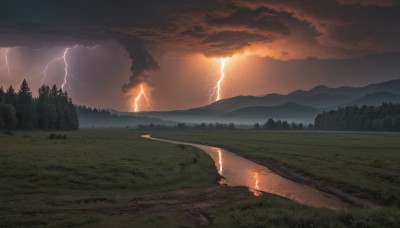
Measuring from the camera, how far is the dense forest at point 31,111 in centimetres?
12268

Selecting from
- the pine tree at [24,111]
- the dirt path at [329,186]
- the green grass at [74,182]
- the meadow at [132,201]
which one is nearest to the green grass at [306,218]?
the meadow at [132,201]

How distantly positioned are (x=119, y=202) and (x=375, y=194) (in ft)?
80.8

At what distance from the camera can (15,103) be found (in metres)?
137

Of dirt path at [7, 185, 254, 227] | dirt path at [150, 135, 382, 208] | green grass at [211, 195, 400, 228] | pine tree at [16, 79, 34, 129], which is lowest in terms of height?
dirt path at [150, 135, 382, 208]

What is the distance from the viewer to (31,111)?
453 feet

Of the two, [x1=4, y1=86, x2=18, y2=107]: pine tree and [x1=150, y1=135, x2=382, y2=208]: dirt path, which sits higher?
[x1=4, y1=86, x2=18, y2=107]: pine tree

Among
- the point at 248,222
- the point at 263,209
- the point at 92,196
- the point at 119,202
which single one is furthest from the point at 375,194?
the point at 92,196

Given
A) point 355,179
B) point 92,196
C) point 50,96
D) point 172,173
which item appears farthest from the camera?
point 50,96

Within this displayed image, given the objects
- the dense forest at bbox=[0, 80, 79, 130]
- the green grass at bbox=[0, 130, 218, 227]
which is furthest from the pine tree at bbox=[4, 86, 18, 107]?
the green grass at bbox=[0, 130, 218, 227]

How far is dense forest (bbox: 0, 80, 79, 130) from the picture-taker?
Result: 122681 mm

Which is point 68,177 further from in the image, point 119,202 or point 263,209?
point 263,209

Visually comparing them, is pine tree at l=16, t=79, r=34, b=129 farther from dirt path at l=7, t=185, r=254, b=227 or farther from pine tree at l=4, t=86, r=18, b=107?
dirt path at l=7, t=185, r=254, b=227

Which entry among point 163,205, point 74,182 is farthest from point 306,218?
point 74,182

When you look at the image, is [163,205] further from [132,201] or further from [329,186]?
[329,186]
